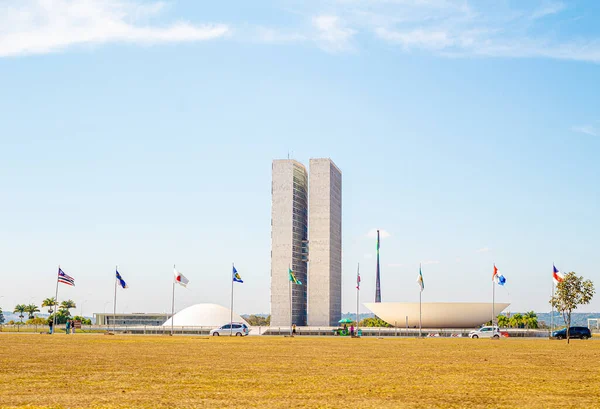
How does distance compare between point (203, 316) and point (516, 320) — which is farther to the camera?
point (516, 320)

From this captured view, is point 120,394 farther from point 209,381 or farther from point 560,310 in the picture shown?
point 560,310

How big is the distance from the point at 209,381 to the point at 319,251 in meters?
134

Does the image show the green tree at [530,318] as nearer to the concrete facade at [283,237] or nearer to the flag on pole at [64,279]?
the concrete facade at [283,237]

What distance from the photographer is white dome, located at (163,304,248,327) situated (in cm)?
13688

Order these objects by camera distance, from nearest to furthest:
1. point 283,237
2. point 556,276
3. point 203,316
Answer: point 556,276, point 203,316, point 283,237

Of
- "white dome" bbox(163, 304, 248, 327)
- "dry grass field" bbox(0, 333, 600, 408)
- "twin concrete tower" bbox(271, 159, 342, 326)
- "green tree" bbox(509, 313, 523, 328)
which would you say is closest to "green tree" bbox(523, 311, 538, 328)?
"green tree" bbox(509, 313, 523, 328)

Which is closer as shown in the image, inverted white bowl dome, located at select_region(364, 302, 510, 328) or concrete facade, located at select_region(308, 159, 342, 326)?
inverted white bowl dome, located at select_region(364, 302, 510, 328)

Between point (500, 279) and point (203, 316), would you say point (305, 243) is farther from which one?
point (500, 279)

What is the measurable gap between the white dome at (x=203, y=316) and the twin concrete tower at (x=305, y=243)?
440 inches

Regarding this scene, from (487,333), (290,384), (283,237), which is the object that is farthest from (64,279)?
(283,237)

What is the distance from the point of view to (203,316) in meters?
140

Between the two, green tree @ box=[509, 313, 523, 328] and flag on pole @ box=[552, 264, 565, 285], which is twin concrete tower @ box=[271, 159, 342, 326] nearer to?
green tree @ box=[509, 313, 523, 328]

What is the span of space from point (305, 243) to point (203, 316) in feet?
90.4

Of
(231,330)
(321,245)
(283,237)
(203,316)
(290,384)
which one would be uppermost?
(283,237)
